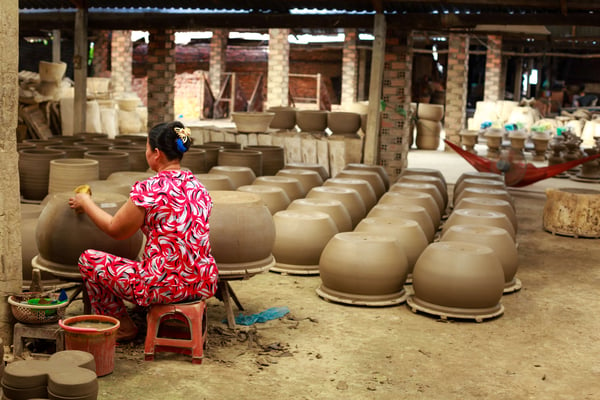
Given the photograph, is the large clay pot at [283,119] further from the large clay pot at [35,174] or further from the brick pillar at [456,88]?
the brick pillar at [456,88]

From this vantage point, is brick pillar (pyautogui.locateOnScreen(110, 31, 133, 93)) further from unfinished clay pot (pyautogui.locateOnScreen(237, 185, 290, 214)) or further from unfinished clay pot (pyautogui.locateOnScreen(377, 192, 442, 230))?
unfinished clay pot (pyautogui.locateOnScreen(377, 192, 442, 230))

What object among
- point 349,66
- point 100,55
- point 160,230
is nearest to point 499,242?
point 160,230

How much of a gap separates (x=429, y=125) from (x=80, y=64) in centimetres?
787

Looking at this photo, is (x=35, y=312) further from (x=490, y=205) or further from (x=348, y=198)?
(x=490, y=205)

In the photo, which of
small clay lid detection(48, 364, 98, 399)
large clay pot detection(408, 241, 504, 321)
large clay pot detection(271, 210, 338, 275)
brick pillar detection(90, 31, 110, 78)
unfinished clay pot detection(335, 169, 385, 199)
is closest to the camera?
small clay lid detection(48, 364, 98, 399)

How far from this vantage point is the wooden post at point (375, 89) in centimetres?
940

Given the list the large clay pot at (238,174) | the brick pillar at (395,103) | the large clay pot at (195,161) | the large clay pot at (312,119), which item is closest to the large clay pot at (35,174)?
the large clay pot at (195,161)

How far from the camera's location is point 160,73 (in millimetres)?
12008

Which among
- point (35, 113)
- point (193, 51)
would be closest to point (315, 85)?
point (193, 51)

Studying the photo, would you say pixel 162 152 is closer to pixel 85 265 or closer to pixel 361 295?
pixel 85 265

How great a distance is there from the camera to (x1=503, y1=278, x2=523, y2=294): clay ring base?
5680 millimetres

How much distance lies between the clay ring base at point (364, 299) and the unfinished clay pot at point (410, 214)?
1202mm

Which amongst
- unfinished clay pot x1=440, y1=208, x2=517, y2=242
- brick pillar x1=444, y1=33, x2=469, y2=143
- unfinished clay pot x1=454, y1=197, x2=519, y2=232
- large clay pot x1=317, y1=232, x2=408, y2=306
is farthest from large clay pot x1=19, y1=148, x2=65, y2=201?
brick pillar x1=444, y1=33, x2=469, y2=143

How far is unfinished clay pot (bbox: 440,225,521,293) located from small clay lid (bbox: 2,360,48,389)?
3.55 m
